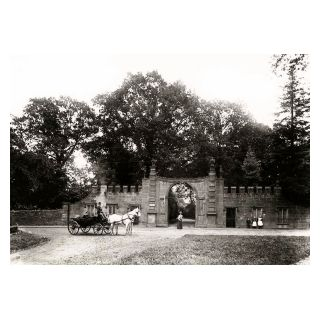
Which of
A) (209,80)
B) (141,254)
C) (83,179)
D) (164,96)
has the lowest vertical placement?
(141,254)

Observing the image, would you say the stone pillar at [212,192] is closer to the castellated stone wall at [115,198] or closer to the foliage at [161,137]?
the foliage at [161,137]

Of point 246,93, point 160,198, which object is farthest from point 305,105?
point 160,198

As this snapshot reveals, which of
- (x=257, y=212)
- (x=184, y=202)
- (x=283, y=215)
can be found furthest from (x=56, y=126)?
(x=184, y=202)

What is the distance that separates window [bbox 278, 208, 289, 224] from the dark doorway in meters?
3.21

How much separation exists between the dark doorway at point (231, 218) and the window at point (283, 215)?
10.5ft

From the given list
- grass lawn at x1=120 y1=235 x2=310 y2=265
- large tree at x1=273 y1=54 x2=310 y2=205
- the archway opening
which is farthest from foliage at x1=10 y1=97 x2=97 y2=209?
the archway opening

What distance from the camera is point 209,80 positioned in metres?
13.7

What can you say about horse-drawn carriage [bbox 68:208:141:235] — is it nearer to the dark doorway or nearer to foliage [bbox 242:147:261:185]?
the dark doorway

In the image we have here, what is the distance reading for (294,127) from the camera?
51.5ft

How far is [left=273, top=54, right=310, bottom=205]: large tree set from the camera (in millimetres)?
12920

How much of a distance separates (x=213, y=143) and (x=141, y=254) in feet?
62.4

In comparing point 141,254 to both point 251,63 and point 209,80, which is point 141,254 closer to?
point 209,80

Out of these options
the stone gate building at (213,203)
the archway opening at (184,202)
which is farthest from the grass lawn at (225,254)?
the archway opening at (184,202)

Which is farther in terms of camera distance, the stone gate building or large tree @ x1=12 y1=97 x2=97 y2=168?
the stone gate building
